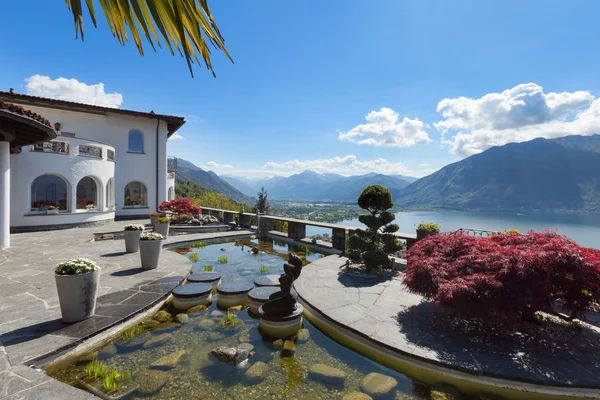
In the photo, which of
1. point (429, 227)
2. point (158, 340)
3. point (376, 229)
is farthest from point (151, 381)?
point (429, 227)

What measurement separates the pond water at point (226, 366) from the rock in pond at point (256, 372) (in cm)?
4

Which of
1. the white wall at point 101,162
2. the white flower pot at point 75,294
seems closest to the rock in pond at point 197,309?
the white flower pot at point 75,294

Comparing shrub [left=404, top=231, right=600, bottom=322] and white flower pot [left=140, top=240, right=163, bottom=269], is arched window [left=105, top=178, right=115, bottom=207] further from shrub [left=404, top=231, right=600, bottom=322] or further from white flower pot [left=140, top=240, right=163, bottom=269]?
shrub [left=404, top=231, right=600, bottom=322]

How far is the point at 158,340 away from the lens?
4207 millimetres

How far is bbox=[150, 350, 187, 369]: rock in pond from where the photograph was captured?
3572 mm

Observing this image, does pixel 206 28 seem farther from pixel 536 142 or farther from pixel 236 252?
pixel 536 142

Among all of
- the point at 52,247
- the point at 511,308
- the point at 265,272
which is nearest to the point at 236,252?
the point at 265,272

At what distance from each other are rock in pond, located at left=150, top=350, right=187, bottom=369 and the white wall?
14246mm

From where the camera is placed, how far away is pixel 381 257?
7.45 meters

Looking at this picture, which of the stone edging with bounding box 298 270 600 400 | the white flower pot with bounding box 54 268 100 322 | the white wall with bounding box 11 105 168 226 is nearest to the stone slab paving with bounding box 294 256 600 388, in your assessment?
the stone edging with bounding box 298 270 600 400

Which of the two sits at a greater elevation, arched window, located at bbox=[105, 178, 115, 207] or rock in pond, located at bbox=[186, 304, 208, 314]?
arched window, located at bbox=[105, 178, 115, 207]

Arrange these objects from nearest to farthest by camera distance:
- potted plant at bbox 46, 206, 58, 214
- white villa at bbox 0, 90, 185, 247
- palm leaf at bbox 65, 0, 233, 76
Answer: palm leaf at bbox 65, 0, 233, 76 → white villa at bbox 0, 90, 185, 247 → potted plant at bbox 46, 206, 58, 214

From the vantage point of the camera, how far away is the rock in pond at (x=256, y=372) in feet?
11.1

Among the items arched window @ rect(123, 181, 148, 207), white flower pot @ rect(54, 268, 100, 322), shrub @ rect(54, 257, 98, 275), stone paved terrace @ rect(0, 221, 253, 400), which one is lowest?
stone paved terrace @ rect(0, 221, 253, 400)
